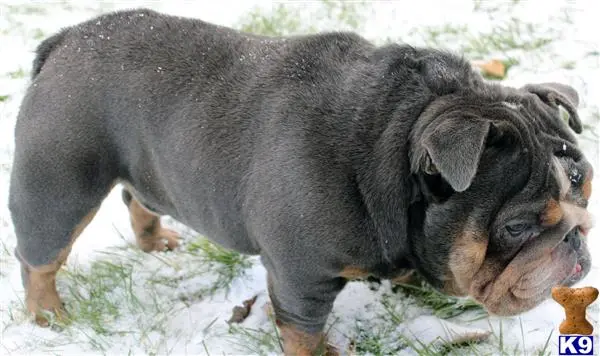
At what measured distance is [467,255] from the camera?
11.5 feet

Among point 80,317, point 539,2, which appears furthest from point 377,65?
point 539,2

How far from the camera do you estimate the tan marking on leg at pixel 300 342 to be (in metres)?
4.14

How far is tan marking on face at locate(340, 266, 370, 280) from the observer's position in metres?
3.73

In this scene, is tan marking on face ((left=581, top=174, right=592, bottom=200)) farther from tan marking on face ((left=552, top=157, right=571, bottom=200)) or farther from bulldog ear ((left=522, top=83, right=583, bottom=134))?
bulldog ear ((left=522, top=83, right=583, bottom=134))

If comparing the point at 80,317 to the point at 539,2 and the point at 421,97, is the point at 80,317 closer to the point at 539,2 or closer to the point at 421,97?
the point at 421,97

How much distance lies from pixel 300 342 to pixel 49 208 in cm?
159

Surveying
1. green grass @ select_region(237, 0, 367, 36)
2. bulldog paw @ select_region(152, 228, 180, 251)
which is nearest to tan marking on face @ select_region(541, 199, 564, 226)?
bulldog paw @ select_region(152, 228, 180, 251)

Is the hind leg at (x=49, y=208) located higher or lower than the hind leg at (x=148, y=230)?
higher

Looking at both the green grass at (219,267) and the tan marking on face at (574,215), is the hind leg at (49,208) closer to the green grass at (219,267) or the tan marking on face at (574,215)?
the green grass at (219,267)

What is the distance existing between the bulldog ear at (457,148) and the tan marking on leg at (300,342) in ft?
4.52

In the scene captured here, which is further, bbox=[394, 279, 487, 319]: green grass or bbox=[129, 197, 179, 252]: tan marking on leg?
bbox=[129, 197, 179, 252]: tan marking on leg

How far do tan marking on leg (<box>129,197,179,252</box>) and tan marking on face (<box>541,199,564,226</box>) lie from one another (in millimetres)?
2760

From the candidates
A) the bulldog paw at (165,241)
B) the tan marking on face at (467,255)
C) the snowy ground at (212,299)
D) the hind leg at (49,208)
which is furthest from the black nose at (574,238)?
the bulldog paw at (165,241)

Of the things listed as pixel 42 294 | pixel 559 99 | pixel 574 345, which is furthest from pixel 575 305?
pixel 42 294
